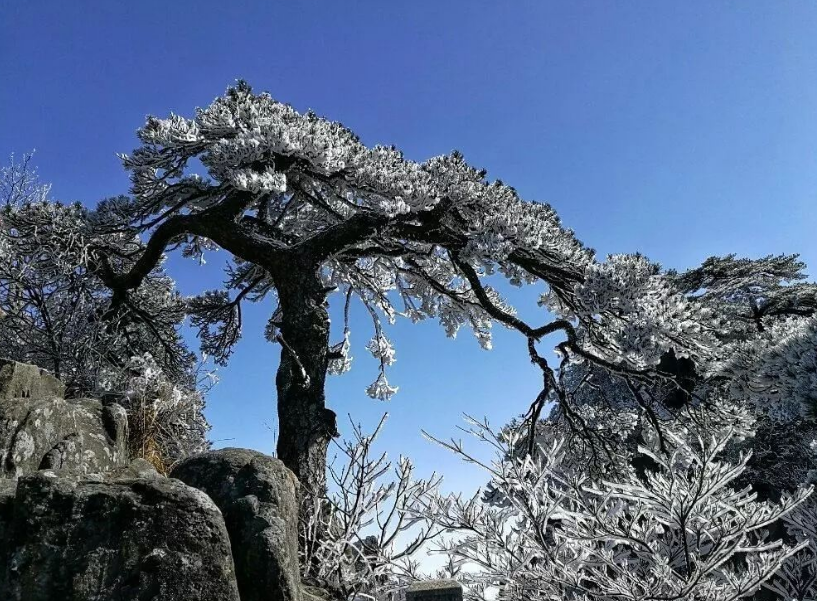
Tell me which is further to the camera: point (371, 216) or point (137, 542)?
point (371, 216)

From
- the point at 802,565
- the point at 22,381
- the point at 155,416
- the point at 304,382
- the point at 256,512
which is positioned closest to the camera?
the point at 256,512

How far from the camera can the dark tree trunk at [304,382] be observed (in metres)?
7.86

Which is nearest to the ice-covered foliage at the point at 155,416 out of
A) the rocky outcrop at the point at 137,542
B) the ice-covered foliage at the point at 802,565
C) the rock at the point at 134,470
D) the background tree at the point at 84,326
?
the background tree at the point at 84,326

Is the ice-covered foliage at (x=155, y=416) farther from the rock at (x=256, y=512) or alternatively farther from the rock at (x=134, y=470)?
the rock at (x=256, y=512)

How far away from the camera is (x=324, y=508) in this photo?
706 cm

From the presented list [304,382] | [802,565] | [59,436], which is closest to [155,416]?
[304,382]

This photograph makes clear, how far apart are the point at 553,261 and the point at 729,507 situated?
626 cm

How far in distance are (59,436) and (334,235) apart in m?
5.00

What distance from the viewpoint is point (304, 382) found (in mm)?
8258

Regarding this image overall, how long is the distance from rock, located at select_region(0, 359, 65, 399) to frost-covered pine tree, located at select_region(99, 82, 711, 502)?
2891 mm


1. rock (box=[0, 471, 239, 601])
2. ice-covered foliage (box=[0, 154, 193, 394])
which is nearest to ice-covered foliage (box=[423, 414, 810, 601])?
rock (box=[0, 471, 239, 601])

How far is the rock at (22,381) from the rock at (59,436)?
0.51ft

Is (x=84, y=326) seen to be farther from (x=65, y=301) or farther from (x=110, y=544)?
(x=110, y=544)

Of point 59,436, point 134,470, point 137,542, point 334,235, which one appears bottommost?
point 137,542
